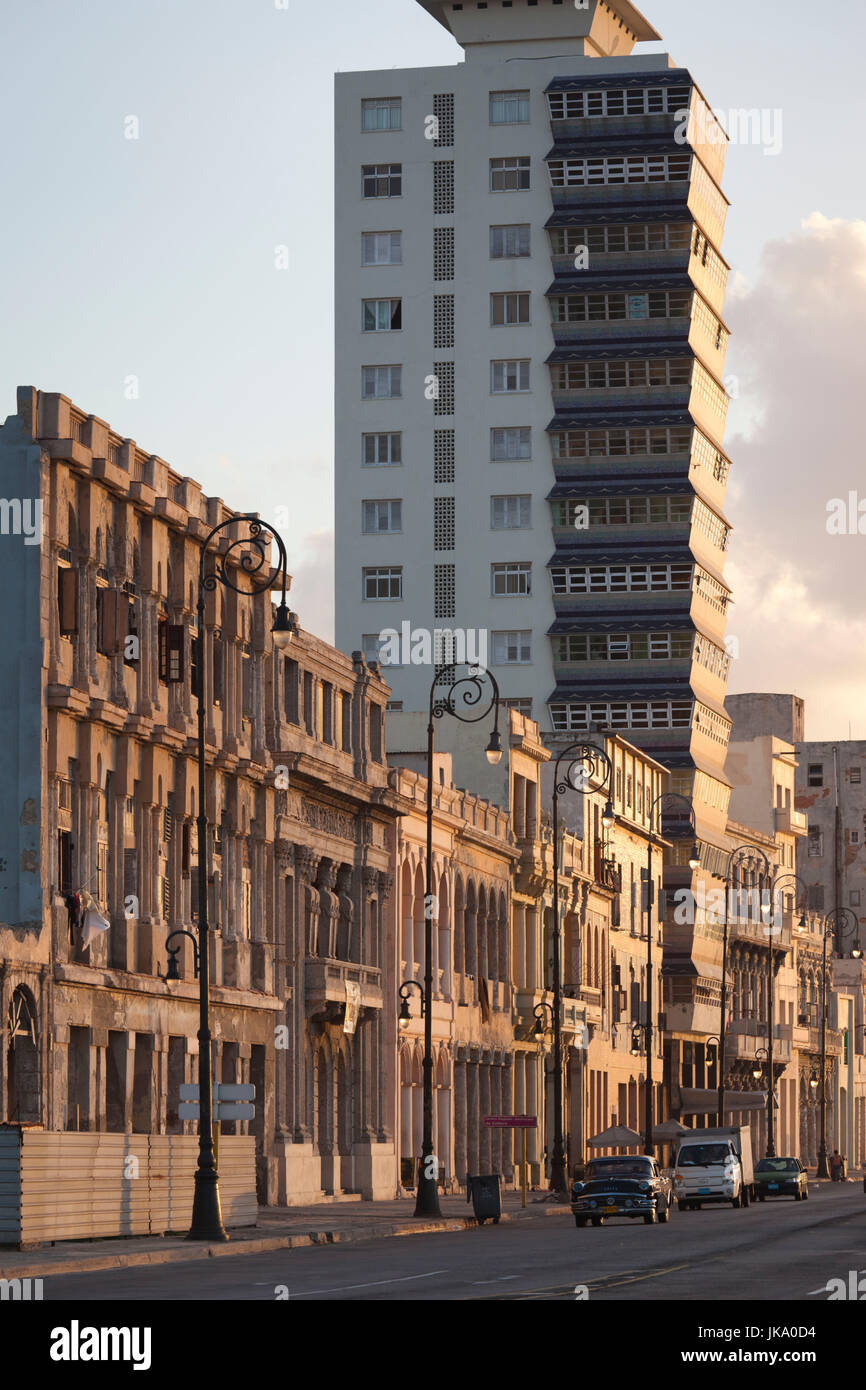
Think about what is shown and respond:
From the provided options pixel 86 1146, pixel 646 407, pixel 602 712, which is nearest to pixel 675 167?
pixel 646 407

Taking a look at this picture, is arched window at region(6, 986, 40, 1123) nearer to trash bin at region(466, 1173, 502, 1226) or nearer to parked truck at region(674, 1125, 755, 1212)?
trash bin at region(466, 1173, 502, 1226)

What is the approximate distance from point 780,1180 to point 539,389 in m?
58.3

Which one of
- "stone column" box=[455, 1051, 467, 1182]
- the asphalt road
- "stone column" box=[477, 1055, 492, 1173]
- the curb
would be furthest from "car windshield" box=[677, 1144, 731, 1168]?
the asphalt road

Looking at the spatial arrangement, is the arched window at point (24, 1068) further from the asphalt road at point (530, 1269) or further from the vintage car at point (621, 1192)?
the vintage car at point (621, 1192)

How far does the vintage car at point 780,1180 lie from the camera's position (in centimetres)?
8181

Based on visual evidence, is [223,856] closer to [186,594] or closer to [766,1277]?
[186,594]

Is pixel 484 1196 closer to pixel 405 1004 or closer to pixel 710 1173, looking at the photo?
pixel 405 1004

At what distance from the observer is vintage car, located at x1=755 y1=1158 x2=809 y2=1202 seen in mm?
81812

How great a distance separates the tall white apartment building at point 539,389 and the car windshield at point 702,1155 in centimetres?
5432

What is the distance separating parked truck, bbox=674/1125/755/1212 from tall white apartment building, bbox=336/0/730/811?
5394 centimetres

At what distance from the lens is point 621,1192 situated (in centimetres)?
5459

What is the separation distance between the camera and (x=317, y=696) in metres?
66.5

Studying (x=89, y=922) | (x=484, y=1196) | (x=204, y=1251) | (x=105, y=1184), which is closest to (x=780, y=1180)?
(x=484, y=1196)

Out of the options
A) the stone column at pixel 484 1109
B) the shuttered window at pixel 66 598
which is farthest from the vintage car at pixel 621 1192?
the stone column at pixel 484 1109
